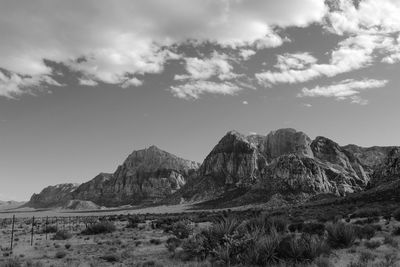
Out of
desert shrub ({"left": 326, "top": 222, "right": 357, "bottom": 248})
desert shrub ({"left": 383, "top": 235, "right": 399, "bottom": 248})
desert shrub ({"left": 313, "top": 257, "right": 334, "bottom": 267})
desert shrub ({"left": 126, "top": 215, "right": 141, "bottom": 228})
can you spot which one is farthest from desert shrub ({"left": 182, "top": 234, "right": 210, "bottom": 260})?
desert shrub ({"left": 126, "top": 215, "right": 141, "bottom": 228})

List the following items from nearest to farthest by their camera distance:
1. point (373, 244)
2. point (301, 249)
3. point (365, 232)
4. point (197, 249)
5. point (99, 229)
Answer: point (301, 249)
point (373, 244)
point (197, 249)
point (365, 232)
point (99, 229)

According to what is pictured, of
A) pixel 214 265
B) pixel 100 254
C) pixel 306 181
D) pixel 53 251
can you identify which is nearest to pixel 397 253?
pixel 214 265

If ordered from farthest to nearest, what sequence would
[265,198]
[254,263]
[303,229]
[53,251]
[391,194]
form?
[265,198], [391,194], [303,229], [53,251], [254,263]

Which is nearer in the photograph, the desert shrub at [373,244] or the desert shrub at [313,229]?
the desert shrub at [373,244]

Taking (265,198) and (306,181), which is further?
(306,181)

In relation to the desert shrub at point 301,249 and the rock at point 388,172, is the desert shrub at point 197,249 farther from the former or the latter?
the rock at point 388,172

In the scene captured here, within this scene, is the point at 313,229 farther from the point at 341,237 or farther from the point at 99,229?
the point at 99,229

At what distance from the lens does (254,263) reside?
16109mm

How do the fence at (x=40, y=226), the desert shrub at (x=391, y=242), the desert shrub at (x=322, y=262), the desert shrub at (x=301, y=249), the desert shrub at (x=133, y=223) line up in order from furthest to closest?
the desert shrub at (x=133, y=223), the fence at (x=40, y=226), the desert shrub at (x=391, y=242), the desert shrub at (x=301, y=249), the desert shrub at (x=322, y=262)

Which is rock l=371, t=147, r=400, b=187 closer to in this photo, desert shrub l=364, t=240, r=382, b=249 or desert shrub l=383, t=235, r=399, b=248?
desert shrub l=383, t=235, r=399, b=248

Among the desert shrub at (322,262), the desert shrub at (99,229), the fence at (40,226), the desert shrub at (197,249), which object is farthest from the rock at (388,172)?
the desert shrub at (322,262)

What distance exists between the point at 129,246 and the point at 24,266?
8.92m

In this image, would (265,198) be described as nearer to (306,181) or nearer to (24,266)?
(306,181)

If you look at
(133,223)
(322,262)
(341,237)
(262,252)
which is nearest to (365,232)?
(341,237)
